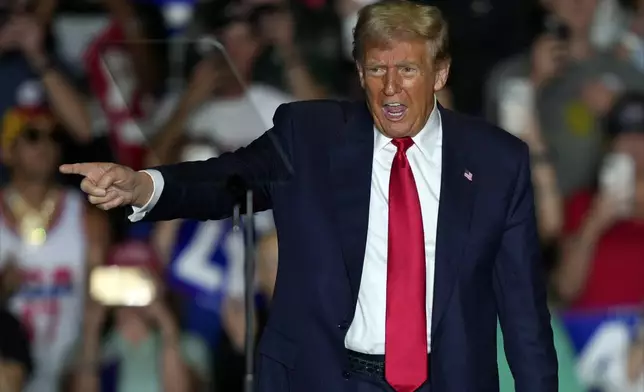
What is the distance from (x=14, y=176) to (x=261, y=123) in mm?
1784

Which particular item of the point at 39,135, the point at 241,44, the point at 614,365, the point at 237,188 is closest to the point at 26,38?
the point at 39,135

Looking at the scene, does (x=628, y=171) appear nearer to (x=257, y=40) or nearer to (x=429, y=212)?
(x=257, y=40)

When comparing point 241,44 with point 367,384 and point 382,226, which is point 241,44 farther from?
point 367,384

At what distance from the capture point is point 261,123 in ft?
7.78

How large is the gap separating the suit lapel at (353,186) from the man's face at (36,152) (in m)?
2.04

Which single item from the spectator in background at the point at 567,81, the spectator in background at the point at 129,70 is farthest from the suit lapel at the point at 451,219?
the spectator in background at the point at 567,81

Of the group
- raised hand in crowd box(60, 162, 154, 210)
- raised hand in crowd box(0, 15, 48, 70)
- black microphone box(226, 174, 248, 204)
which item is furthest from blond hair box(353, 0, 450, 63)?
raised hand in crowd box(0, 15, 48, 70)

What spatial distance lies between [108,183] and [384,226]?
0.50 meters

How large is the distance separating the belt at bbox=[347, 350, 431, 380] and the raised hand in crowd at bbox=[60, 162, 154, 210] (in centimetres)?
45

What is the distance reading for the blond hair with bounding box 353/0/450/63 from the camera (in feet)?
6.50

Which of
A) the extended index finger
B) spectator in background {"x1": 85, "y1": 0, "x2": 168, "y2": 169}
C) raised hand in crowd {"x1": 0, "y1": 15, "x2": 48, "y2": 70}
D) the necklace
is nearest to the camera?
the extended index finger

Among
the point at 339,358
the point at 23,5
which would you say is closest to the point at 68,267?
the point at 23,5

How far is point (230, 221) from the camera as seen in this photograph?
391 cm

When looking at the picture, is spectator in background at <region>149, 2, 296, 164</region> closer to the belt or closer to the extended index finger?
the belt
